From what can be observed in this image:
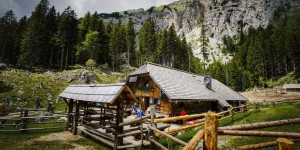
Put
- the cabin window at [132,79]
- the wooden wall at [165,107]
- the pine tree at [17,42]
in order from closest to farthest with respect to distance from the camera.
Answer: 1. the wooden wall at [165,107]
2. the cabin window at [132,79]
3. the pine tree at [17,42]

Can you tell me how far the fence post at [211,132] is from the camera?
3566 mm

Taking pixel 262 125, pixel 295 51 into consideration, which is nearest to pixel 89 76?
pixel 262 125

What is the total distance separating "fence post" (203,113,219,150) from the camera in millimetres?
3566

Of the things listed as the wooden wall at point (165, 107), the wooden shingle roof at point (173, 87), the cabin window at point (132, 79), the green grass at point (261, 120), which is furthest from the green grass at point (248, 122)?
the cabin window at point (132, 79)

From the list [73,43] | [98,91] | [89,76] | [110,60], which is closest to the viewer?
[98,91]

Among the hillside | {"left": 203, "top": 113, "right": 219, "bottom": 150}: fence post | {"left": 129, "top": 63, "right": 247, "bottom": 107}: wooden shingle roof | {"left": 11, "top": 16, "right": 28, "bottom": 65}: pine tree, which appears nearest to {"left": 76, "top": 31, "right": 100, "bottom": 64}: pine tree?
the hillside

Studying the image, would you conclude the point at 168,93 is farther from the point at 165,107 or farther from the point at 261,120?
the point at 261,120

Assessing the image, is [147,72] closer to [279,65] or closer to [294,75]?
[294,75]

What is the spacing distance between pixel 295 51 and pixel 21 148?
3725 inches

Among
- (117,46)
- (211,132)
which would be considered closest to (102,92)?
(211,132)

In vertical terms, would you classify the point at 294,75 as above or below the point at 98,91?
above

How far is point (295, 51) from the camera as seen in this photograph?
248 ft

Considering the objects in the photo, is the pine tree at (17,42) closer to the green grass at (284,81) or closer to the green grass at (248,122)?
the green grass at (248,122)

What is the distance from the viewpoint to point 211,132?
11.9 ft
